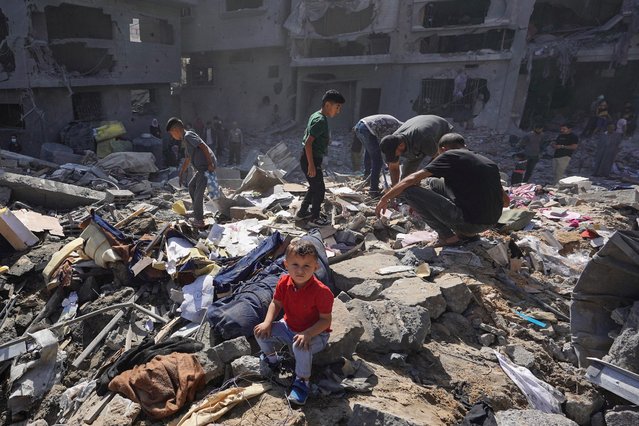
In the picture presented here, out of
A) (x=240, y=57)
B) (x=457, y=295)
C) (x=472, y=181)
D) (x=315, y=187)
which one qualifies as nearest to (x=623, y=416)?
(x=457, y=295)

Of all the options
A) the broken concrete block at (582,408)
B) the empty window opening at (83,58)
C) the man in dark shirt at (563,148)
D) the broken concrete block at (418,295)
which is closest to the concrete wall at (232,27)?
the empty window opening at (83,58)

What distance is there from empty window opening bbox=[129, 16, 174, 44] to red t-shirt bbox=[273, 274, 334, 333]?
57.9 feet

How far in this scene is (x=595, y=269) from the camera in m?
2.96

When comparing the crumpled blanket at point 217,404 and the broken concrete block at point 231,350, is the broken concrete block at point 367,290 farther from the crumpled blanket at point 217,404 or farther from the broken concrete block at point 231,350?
the crumpled blanket at point 217,404

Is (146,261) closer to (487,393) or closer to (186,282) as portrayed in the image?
(186,282)

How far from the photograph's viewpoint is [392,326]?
9.57 ft

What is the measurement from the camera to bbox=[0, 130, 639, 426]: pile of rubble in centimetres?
244

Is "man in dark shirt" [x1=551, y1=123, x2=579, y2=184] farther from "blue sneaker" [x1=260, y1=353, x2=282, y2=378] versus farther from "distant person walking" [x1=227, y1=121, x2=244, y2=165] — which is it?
"distant person walking" [x1=227, y1=121, x2=244, y2=165]

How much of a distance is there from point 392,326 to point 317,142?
8.80 feet

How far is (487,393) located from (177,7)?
1982cm

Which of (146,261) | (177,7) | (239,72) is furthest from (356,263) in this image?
(239,72)

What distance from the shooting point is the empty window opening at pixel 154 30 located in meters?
16.7

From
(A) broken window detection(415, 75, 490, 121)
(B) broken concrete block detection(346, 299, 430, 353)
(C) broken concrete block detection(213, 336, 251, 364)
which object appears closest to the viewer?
(C) broken concrete block detection(213, 336, 251, 364)

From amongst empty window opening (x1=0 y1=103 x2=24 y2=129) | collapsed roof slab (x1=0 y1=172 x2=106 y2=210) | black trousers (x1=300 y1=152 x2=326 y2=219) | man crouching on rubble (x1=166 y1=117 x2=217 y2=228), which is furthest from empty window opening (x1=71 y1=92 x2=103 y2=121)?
black trousers (x1=300 y1=152 x2=326 y2=219)
